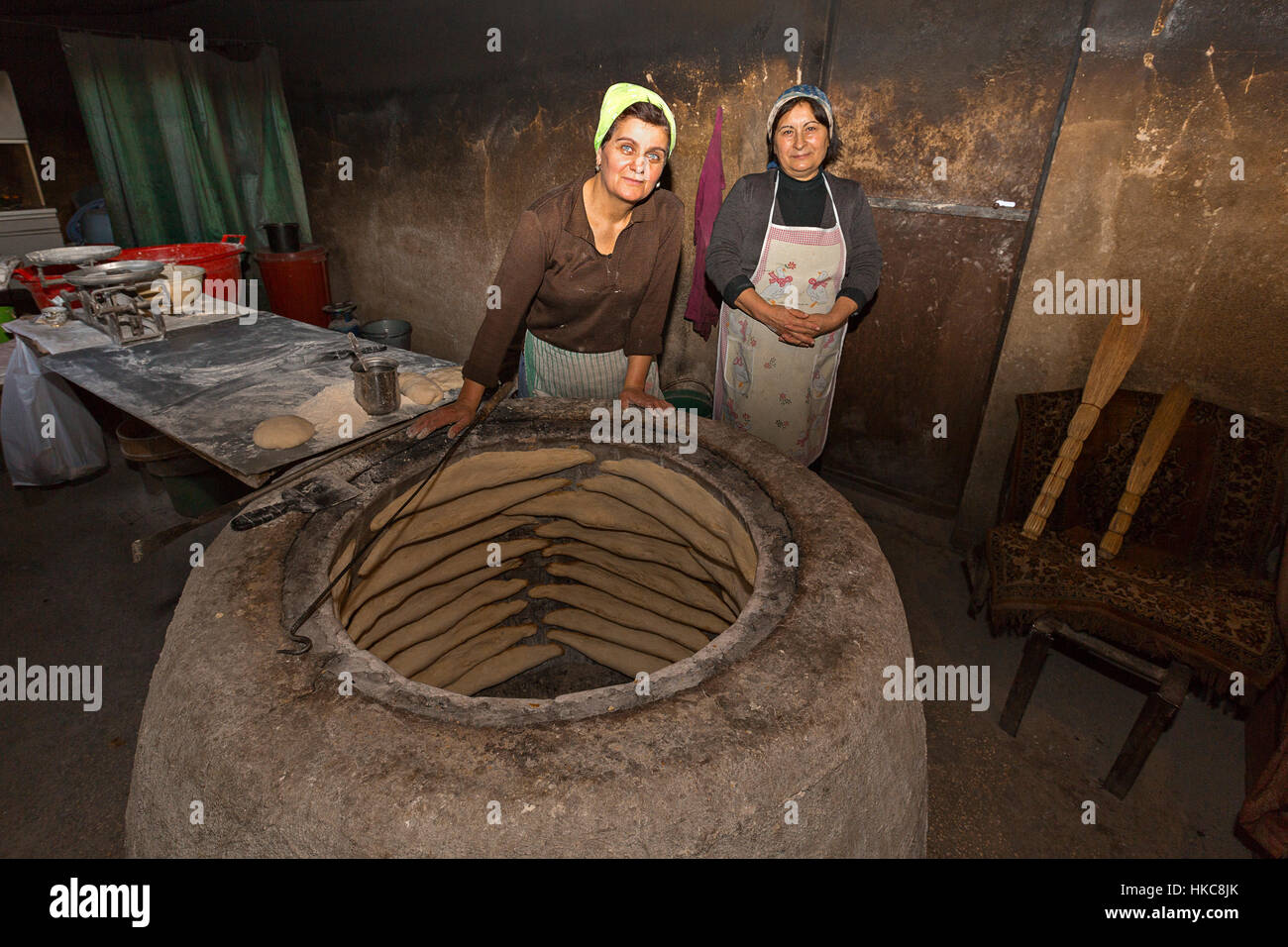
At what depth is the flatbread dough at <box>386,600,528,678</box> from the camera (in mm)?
2611

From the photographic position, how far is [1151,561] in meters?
2.99

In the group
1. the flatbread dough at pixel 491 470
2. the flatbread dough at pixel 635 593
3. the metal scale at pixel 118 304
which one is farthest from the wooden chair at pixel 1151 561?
the metal scale at pixel 118 304

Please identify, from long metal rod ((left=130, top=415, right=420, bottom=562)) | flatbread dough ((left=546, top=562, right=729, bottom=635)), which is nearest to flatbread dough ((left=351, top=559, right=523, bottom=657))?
flatbread dough ((left=546, top=562, right=729, bottom=635))

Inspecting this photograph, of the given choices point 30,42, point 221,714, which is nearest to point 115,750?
point 221,714

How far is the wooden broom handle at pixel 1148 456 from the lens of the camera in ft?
9.73

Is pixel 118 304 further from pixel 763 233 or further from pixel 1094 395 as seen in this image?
pixel 1094 395

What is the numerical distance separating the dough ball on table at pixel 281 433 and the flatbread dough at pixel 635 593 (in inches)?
49.6

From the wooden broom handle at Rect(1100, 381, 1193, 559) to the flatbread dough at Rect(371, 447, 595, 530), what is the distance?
8.35ft

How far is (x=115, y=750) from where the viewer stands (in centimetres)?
296

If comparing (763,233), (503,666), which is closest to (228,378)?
(503,666)

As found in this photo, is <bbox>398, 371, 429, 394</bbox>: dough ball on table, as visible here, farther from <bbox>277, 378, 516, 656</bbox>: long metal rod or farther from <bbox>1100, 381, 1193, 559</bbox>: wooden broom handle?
<bbox>1100, 381, 1193, 559</bbox>: wooden broom handle

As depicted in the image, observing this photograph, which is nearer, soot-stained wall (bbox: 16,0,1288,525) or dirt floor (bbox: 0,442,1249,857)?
dirt floor (bbox: 0,442,1249,857)

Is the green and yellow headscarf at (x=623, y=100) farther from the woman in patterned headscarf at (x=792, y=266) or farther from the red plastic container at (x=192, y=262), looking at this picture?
the red plastic container at (x=192, y=262)

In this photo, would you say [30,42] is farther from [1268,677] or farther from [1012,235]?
[1268,677]
